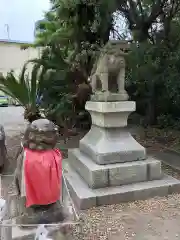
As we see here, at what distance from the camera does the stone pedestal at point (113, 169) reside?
355cm

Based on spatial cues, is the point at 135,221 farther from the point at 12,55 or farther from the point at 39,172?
the point at 12,55

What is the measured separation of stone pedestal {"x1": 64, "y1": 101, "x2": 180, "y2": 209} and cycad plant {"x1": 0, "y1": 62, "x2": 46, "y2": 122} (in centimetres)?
290

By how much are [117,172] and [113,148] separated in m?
0.35

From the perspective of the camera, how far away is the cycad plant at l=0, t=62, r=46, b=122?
21.4 ft

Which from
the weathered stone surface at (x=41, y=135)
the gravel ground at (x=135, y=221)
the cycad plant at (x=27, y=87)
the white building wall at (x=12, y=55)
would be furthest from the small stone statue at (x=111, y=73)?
the white building wall at (x=12, y=55)

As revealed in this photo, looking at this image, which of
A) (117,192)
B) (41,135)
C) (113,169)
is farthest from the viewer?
(113,169)

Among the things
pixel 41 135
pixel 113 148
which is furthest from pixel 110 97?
pixel 41 135

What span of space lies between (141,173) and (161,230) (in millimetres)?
1047

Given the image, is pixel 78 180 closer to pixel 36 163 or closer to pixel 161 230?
pixel 161 230

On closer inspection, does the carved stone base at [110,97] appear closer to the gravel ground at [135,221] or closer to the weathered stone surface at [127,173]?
the weathered stone surface at [127,173]

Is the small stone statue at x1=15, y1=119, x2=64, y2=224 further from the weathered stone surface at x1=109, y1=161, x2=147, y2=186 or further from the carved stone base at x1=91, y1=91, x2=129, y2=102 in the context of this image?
the carved stone base at x1=91, y1=91, x2=129, y2=102

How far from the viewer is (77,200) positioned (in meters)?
3.45

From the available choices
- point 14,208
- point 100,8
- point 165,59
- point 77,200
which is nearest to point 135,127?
point 165,59

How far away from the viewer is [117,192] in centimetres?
354
